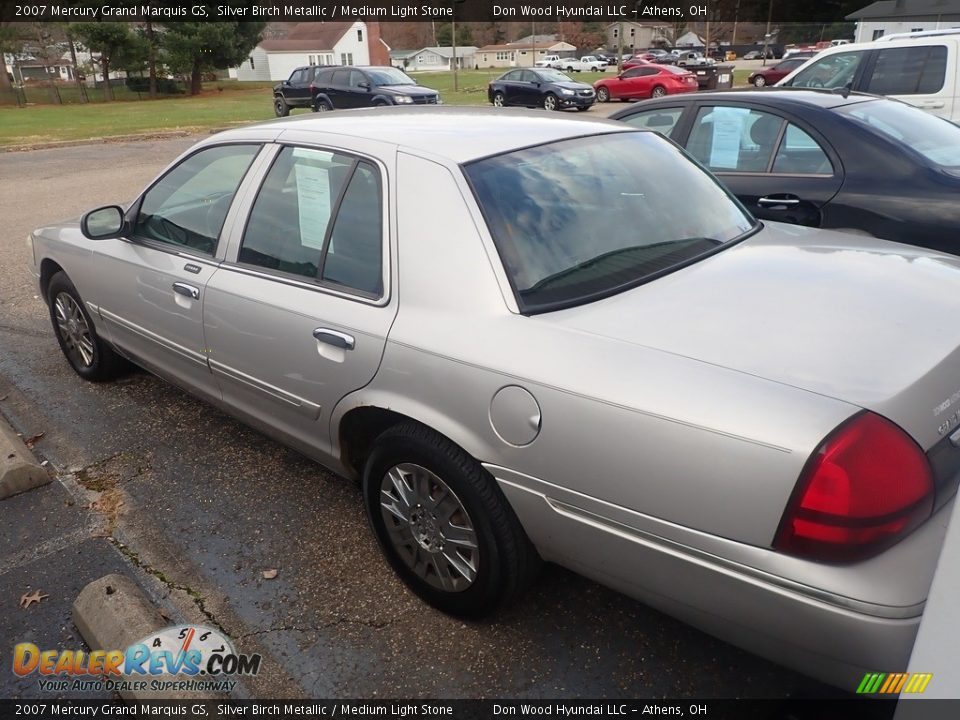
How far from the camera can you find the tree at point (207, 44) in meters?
43.1

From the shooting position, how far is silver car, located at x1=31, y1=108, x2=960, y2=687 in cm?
177

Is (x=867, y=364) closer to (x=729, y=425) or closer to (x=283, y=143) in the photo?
(x=729, y=425)

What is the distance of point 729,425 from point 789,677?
1117mm

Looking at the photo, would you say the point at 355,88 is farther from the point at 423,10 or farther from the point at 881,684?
the point at 423,10

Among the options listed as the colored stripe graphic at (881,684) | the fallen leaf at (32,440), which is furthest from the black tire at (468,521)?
the fallen leaf at (32,440)

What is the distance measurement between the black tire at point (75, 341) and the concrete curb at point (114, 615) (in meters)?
2.07

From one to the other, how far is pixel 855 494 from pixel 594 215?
1324 mm

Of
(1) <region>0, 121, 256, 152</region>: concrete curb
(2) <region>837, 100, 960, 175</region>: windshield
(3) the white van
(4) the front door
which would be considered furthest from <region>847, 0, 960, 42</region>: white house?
(4) the front door

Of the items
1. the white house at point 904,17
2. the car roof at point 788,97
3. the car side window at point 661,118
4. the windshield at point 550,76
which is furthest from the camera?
the windshield at point 550,76

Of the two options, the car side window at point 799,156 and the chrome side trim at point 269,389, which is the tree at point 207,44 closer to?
the car side window at point 799,156

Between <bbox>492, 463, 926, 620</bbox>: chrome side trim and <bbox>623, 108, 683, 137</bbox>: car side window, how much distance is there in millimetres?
3988

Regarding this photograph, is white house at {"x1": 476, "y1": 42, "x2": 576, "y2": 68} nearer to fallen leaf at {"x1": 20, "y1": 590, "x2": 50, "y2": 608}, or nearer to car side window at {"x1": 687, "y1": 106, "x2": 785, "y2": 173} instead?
car side window at {"x1": 687, "y1": 106, "x2": 785, "y2": 173}

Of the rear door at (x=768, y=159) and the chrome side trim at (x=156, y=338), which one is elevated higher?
the rear door at (x=768, y=159)

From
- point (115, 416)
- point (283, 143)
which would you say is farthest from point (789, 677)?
point (115, 416)
